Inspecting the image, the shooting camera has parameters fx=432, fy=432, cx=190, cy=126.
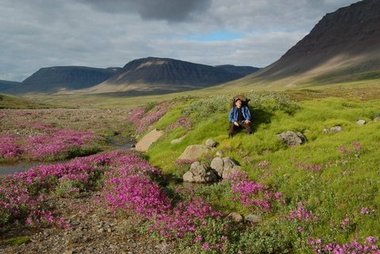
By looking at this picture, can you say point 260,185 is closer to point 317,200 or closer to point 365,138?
point 317,200

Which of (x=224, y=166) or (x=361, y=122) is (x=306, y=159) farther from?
(x=361, y=122)

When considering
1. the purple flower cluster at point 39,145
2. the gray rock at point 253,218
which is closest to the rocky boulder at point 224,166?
the gray rock at point 253,218

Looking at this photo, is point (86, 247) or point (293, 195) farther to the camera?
point (293, 195)

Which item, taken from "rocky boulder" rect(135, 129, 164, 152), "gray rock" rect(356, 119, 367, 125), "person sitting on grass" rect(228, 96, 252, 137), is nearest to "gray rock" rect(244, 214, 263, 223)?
"person sitting on grass" rect(228, 96, 252, 137)

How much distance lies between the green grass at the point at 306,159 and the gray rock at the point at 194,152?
89cm

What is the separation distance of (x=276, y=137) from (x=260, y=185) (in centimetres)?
829

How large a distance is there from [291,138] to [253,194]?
901 cm

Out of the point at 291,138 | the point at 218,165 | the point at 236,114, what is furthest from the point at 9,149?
the point at 291,138

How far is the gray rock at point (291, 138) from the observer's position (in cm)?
2659

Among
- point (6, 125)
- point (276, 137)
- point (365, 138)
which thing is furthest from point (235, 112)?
point (6, 125)

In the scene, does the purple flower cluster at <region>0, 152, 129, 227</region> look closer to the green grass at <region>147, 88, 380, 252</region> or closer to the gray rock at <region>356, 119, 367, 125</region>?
the green grass at <region>147, 88, 380, 252</region>

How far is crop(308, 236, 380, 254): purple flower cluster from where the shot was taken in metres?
12.6

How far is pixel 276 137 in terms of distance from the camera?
2683cm

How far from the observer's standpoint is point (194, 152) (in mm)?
27125
